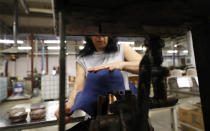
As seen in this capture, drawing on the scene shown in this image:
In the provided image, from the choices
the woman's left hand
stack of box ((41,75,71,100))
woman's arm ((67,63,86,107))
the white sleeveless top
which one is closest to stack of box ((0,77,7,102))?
stack of box ((41,75,71,100))

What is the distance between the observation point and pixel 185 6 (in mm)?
300

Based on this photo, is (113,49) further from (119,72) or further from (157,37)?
(157,37)

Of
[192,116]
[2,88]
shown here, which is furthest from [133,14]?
[2,88]

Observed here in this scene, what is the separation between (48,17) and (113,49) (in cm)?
324

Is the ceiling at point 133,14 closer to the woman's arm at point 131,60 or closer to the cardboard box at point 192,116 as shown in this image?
the woman's arm at point 131,60

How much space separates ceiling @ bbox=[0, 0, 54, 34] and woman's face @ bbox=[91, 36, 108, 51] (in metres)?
2.62

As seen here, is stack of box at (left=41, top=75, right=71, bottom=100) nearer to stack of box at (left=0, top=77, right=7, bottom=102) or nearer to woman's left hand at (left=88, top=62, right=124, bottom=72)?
stack of box at (left=0, top=77, right=7, bottom=102)

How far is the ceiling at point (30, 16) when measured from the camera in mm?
2725

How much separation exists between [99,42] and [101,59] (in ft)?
0.37

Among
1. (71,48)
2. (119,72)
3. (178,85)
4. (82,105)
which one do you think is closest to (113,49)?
(119,72)

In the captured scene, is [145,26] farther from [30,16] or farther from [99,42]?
[30,16]

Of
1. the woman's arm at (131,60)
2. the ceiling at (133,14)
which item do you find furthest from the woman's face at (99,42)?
the ceiling at (133,14)

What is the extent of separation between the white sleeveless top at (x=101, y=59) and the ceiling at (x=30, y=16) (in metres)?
2.66

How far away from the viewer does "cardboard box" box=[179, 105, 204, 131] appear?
1374 mm
